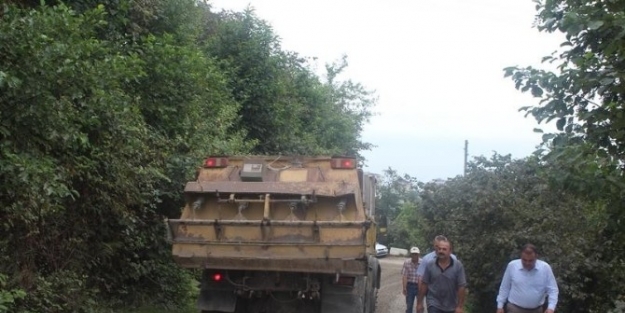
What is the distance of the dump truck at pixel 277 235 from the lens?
10.2 meters

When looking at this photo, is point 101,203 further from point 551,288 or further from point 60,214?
point 551,288

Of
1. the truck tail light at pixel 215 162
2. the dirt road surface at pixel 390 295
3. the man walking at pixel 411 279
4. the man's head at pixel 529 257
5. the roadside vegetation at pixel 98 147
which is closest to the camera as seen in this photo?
the roadside vegetation at pixel 98 147

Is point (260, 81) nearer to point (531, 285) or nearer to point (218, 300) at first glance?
point (218, 300)

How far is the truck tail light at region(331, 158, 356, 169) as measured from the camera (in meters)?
11.6

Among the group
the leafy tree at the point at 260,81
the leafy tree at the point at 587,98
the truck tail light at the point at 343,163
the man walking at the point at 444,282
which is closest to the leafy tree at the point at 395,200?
the leafy tree at the point at 260,81

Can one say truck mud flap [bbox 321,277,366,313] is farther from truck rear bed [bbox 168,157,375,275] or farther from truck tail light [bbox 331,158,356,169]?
truck tail light [bbox 331,158,356,169]

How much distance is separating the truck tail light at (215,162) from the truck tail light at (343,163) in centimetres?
159

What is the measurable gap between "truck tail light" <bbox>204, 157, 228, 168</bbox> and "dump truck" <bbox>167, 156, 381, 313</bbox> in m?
0.02

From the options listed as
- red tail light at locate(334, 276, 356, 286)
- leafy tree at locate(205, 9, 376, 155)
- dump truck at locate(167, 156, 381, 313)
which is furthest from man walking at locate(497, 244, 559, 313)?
leafy tree at locate(205, 9, 376, 155)

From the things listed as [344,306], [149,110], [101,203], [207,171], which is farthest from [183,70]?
[344,306]

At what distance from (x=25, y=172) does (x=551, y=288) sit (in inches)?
216

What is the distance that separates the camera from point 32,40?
7.91m

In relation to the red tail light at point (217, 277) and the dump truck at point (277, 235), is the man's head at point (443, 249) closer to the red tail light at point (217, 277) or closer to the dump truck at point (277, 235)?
the dump truck at point (277, 235)

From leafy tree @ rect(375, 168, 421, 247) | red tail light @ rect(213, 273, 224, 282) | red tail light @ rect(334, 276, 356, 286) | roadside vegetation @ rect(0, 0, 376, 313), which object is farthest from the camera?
leafy tree @ rect(375, 168, 421, 247)
